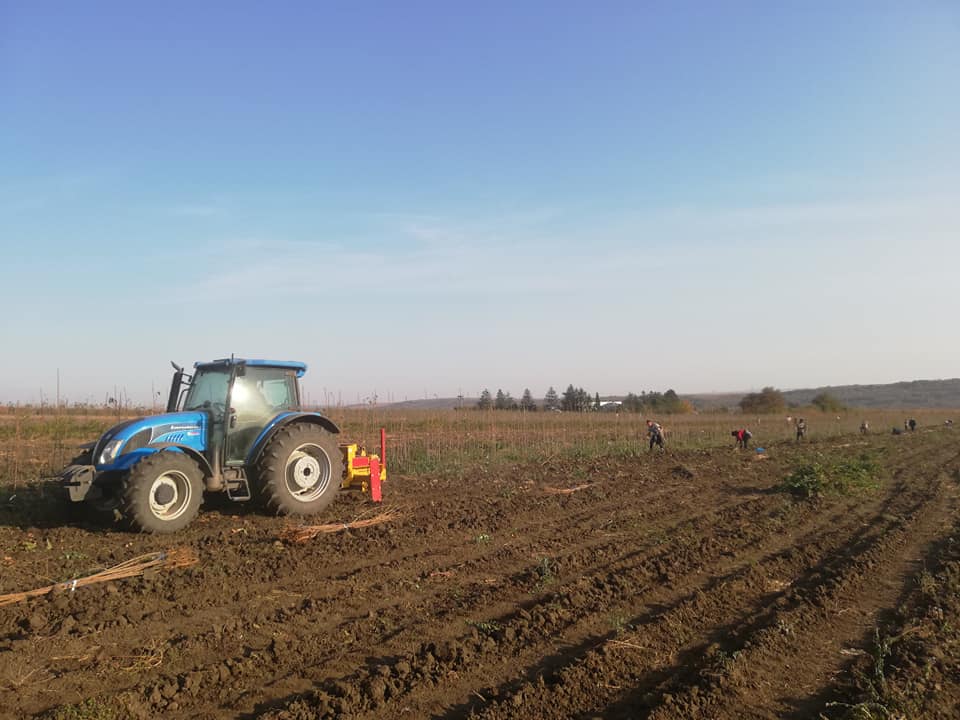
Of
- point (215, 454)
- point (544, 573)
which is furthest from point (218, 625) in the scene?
point (215, 454)

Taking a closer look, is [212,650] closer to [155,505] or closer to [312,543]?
[312,543]

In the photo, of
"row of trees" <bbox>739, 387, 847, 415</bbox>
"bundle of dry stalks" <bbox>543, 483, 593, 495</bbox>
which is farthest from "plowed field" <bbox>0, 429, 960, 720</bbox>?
"row of trees" <bbox>739, 387, 847, 415</bbox>

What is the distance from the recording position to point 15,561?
20.6 ft

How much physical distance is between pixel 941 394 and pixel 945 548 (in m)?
127

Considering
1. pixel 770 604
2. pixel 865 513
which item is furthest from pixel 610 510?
pixel 770 604

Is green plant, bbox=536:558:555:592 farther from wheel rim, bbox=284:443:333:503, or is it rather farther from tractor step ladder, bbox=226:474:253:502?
tractor step ladder, bbox=226:474:253:502

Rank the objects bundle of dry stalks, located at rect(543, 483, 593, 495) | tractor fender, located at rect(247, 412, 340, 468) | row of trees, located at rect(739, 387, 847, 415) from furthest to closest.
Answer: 1. row of trees, located at rect(739, 387, 847, 415)
2. bundle of dry stalks, located at rect(543, 483, 593, 495)
3. tractor fender, located at rect(247, 412, 340, 468)

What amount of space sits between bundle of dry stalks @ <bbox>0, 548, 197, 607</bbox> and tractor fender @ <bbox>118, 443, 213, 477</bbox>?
4.14 feet

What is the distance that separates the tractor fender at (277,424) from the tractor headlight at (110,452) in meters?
1.47

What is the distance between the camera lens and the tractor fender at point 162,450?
7.23 meters

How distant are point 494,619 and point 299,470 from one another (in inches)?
177

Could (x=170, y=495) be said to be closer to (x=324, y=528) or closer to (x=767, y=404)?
(x=324, y=528)

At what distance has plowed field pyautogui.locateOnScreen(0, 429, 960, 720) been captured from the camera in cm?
354

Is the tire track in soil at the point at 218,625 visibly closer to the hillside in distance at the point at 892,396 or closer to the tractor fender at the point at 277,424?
the tractor fender at the point at 277,424
